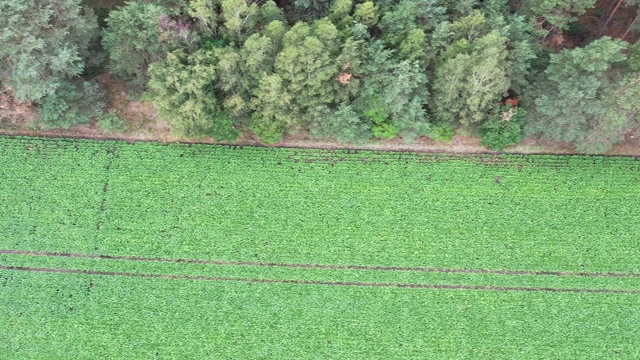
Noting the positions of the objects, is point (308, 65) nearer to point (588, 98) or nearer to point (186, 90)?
point (186, 90)

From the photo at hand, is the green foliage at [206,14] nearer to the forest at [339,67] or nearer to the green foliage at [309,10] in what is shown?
the forest at [339,67]

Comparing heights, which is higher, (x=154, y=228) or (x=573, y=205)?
(x=573, y=205)

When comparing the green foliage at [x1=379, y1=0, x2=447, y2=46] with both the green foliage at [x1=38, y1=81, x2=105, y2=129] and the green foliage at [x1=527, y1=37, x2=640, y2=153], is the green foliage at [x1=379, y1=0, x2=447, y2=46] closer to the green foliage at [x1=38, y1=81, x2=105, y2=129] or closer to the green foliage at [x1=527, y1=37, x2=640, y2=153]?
the green foliage at [x1=527, y1=37, x2=640, y2=153]

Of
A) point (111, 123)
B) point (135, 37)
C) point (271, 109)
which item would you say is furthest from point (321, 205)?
point (135, 37)

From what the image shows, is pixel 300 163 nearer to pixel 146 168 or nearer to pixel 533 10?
pixel 146 168

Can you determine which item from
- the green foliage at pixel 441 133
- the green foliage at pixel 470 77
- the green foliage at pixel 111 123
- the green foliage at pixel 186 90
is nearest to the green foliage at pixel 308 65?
the green foliage at pixel 186 90

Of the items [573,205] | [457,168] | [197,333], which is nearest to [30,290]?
[197,333]
